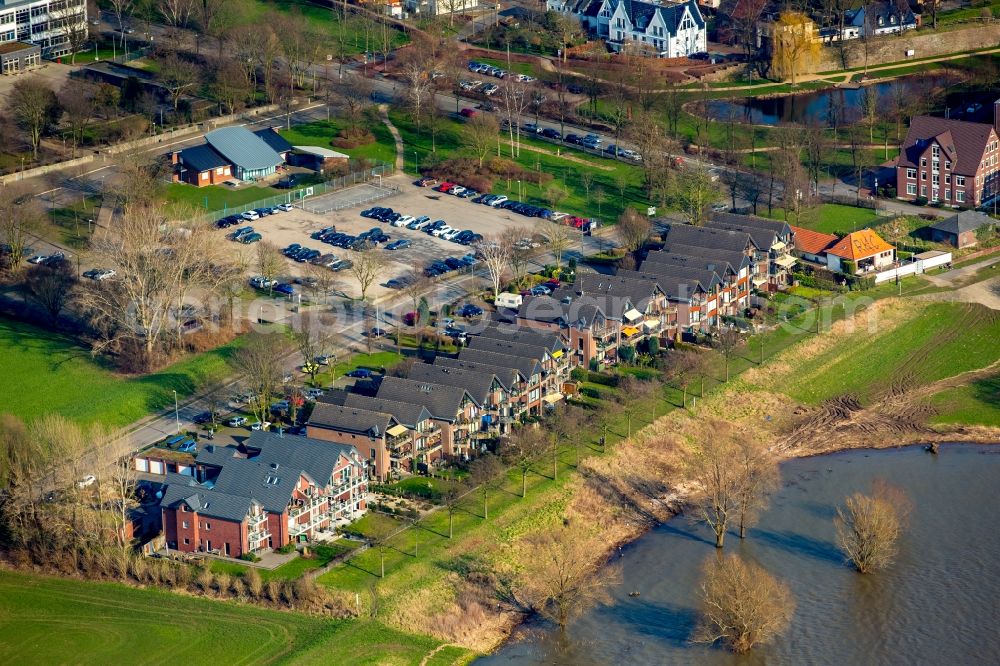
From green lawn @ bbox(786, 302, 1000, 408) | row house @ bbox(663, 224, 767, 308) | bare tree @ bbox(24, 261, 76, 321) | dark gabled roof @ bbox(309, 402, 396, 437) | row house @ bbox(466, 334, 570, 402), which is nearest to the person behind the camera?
dark gabled roof @ bbox(309, 402, 396, 437)

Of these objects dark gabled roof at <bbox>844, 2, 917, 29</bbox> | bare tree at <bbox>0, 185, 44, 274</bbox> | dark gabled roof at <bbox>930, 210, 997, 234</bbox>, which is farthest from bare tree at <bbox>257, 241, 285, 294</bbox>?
dark gabled roof at <bbox>844, 2, 917, 29</bbox>

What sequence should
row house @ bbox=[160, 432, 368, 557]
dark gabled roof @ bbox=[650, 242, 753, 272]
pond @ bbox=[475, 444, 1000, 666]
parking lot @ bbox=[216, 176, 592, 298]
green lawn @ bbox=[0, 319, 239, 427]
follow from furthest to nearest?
1. parking lot @ bbox=[216, 176, 592, 298]
2. dark gabled roof @ bbox=[650, 242, 753, 272]
3. green lawn @ bbox=[0, 319, 239, 427]
4. row house @ bbox=[160, 432, 368, 557]
5. pond @ bbox=[475, 444, 1000, 666]

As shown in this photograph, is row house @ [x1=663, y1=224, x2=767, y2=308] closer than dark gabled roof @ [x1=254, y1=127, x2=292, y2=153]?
Yes

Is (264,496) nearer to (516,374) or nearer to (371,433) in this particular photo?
(371,433)

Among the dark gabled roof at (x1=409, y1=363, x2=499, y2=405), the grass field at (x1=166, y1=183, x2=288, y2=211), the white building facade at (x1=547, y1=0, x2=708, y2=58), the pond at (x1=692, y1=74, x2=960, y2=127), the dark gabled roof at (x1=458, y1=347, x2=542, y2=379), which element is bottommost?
the dark gabled roof at (x1=409, y1=363, x2=499, y2=405)

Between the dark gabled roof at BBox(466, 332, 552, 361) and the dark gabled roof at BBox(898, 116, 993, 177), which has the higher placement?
the dark gabled roof at BBox(898, 116, 993, 177)

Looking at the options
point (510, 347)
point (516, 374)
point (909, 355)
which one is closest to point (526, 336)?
point (510, 347)

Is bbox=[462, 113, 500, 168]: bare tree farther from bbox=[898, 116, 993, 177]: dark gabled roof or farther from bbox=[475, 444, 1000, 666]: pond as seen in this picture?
bbox=[475, 444, 1000, 666]: pond

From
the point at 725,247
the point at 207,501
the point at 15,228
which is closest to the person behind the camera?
the point at 207,501
